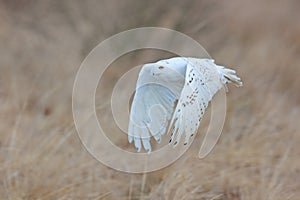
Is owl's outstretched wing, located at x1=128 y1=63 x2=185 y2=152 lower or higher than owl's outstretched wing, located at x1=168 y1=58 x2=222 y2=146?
higher

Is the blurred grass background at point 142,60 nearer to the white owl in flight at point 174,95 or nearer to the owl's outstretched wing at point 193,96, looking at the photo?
the white owl in flight at point 174,95

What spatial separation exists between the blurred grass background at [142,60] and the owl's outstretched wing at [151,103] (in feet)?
0.71

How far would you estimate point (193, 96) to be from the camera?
2.19 m

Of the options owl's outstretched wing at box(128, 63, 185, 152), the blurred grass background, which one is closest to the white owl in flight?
owl's outstretched wing at box(128, 63, 185, 152)

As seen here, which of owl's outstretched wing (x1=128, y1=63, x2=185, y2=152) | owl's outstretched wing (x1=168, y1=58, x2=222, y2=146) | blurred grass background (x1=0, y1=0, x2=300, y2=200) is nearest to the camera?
owl's outstretched wing (x1=168, y1=58, x2=222, y2=146)

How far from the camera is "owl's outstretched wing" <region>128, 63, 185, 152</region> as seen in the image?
256 centimetres

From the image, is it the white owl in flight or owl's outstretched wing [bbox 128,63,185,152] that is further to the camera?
owl's outstretched wing [bbox 128,63,185,152]

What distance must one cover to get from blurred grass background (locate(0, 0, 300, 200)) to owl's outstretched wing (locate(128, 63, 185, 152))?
0.22 m

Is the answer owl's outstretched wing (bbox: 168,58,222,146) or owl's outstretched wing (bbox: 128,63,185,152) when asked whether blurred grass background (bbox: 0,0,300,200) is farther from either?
owl's outstretched wing (bbox: 168,58,222,146)

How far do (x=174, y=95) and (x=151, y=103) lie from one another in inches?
4.1

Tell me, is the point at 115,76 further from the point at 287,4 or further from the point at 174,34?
the point at 287,4

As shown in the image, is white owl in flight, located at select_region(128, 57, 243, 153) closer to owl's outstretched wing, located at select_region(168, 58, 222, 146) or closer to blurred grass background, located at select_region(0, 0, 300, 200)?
owl's outstretched wing, located at select_region(168, 58, 222, 146)

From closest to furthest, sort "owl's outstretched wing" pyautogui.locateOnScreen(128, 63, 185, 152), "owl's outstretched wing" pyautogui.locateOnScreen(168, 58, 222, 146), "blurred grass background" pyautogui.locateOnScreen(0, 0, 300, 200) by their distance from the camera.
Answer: "owl's outstretched wing" pyautogui.locateOnScreen(168, 58, 222, 146)
"owl's outstretched wing" pyautogui.locateOnScreen(128, 63, 185, 152)
"blurred grass background" pyautogui.locateOnScreen(0, 0, 300, 200)

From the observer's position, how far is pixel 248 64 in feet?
17.5
